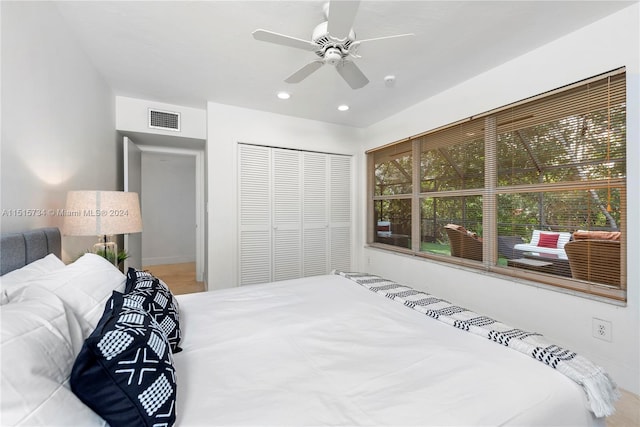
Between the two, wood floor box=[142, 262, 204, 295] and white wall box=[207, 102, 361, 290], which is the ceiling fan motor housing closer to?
white wall box=[207, 102, 361, 290]

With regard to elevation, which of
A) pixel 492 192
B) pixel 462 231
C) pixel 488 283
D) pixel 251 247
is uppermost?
pixel 492 192

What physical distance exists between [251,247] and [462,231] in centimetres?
256

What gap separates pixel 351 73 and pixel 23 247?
A: 2.07 meters

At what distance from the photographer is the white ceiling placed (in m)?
1.84

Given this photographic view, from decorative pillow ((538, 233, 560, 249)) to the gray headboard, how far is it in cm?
335

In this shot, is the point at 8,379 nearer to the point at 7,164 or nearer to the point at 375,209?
the point at 7,164

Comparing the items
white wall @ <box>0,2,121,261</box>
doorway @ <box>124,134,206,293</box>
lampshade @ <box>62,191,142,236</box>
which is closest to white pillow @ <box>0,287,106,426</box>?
white wall @ <box>0,2,121,261</box>

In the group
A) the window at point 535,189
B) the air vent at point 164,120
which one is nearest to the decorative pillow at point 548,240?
the window at point 535,189

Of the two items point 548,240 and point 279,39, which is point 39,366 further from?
point 548,240

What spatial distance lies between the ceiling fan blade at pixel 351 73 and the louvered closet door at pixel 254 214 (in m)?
1.90

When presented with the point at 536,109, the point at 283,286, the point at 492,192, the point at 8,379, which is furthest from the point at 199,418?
the point at 536,109

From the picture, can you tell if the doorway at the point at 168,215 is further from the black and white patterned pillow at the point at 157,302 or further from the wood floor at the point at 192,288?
the black and white patterned pillow at the point at 157,302

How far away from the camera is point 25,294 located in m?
0.90

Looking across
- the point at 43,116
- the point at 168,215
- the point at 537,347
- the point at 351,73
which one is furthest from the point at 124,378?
the point at 168,215
